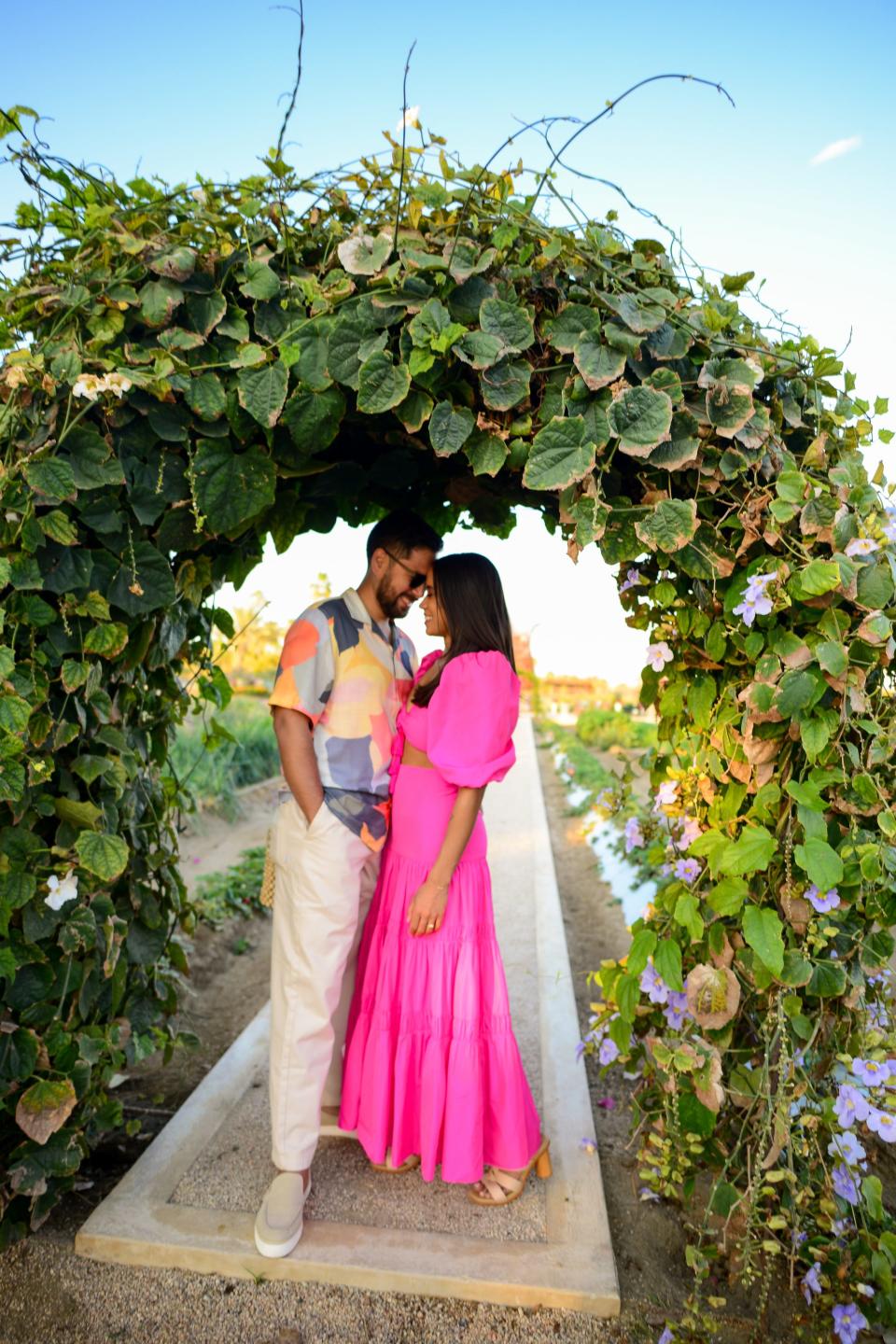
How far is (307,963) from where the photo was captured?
2.11 m

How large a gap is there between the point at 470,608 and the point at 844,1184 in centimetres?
150

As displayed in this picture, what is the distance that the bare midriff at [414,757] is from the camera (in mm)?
2168

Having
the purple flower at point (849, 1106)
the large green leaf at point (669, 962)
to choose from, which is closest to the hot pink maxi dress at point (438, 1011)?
the large green leaf at point (669, 962)

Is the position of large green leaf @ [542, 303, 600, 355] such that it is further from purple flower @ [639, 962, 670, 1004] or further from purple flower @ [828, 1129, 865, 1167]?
purple flower @ [828, 1129, 865, 1167]

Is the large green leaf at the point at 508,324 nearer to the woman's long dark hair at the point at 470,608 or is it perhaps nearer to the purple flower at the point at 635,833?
the woman's long dark hair at the point at 470,608

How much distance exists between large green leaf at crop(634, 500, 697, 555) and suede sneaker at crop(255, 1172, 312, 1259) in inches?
69.0

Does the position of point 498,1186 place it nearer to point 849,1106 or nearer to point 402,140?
point 849,1106

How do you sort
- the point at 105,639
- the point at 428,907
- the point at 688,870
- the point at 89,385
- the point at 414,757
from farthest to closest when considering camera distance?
the point at 414,757
the point at 428,907
the point at 688,870
the point at 105,639
the point at 89,385

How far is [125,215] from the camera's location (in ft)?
5.73

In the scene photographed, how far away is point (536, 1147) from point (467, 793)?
1037 mm

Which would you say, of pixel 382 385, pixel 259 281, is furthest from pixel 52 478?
pixel 382 385

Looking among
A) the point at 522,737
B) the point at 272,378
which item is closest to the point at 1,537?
the point at 272,378

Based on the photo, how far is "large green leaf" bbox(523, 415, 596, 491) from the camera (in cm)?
168

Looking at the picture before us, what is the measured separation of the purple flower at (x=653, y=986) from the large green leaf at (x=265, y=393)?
1509 millimetres
